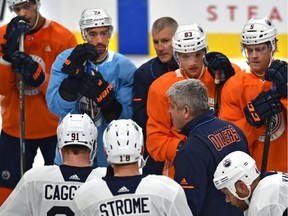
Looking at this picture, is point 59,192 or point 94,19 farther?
point 94,19

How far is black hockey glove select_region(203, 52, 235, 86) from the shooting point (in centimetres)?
546

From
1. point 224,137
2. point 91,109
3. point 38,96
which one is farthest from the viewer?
point 38,96

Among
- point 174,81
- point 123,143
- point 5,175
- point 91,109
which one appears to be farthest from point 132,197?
point 5,175

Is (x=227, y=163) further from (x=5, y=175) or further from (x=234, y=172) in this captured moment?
(x=5, y=175)

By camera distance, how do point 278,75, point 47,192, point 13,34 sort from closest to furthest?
point 47,192, point 278,75, point 13,34

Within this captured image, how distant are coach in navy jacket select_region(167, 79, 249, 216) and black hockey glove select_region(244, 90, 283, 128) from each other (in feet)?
1.50

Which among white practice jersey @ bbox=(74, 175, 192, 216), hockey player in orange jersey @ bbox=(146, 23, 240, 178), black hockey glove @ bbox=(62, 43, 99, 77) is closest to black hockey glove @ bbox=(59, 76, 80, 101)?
black hockey glove @ bbox=(62, 43, 99, 77)

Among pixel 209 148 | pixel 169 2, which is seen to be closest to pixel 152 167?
pixel 209 148

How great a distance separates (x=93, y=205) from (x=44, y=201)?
0.36 m

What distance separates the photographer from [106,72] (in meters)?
5.71

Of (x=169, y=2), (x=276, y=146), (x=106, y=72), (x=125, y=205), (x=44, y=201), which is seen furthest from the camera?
(x=169, y=2)

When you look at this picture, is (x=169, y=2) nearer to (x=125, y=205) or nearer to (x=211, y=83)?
(x=211, y=83)

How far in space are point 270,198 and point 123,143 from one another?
2.08ft

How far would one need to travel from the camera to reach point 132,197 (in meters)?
4.13
